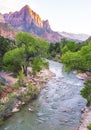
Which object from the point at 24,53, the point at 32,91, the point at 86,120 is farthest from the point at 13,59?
the point at 86,120

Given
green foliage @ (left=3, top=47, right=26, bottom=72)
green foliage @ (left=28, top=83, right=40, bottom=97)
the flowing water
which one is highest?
green foliage @ (left=3, top=47, right=26, bottom=72)

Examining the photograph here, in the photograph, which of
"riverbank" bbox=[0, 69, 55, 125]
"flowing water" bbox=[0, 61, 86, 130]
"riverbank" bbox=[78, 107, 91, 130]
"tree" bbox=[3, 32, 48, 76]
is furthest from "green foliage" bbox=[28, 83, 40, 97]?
"riverbank" bbox=[78, 107, 91, 130]

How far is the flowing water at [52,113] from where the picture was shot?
2946cm

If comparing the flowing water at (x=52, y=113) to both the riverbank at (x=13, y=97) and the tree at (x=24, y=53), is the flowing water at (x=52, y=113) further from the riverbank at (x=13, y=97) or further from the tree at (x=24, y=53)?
the tree at (x=24, y=53)

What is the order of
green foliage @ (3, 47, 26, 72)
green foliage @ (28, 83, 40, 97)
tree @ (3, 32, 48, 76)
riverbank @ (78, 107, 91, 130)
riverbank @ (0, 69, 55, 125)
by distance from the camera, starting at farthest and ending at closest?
tree @ (3, 32, 48, 76), green foliage @ (3, 47, 26, 72), green foliage @ (28, 83, 40, 97), riverbank @ (0, 69, 55, 125), riverbank @ (78, 107, 91, 130)

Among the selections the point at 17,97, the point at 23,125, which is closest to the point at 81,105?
the point at 17,97

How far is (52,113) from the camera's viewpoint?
113 ft

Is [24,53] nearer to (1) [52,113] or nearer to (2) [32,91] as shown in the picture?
(2) [32,91]

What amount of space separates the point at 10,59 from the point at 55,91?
10235mm

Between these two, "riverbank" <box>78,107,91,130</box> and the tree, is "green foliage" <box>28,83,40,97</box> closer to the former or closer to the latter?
the tree

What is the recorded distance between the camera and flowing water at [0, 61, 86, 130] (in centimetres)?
2946

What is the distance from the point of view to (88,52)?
100.0 feet

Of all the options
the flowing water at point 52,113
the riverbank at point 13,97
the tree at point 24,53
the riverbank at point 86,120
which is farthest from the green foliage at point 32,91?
the riverbank at point 86,120

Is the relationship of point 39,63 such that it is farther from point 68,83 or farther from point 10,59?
point 68,83
